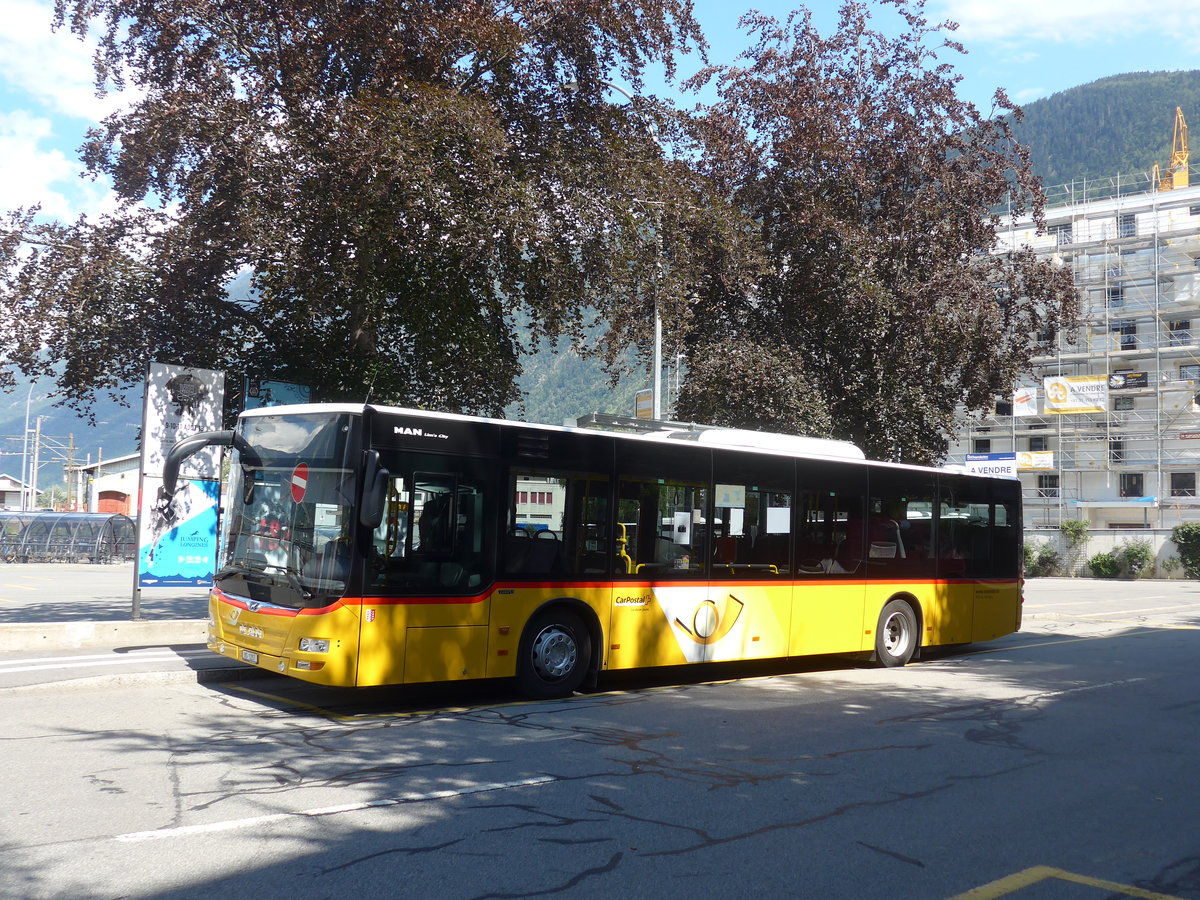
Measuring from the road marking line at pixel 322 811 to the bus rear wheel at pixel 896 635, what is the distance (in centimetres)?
821

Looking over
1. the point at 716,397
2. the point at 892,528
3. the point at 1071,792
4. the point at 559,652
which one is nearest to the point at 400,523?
the point at 559,652

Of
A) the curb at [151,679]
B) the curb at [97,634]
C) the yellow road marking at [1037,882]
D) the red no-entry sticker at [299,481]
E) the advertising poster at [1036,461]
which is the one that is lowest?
the yellow road marking at [1037,882]

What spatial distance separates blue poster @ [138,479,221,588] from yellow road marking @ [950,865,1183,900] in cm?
1043

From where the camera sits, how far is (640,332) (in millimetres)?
22141

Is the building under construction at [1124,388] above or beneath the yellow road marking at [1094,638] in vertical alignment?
above

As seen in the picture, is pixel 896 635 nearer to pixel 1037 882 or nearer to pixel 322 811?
pixel 1037 882

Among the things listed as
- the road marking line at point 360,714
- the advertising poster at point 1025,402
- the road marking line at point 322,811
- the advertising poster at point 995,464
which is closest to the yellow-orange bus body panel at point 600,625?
the road marking line at point 360,714

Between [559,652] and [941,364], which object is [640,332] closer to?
[941,364]

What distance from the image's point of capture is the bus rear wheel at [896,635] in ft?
46.1

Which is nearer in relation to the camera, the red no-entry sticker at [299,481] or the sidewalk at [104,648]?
the red no-entry sticker at [299,481]

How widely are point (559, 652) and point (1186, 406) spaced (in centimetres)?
6163

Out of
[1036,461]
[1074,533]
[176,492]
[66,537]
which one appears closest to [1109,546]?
[1074,533]

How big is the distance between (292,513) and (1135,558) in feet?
171

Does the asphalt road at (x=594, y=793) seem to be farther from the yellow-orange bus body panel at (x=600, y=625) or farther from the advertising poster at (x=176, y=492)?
the advertising poster at (x=176, y=492)
